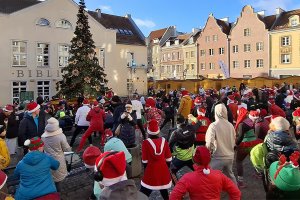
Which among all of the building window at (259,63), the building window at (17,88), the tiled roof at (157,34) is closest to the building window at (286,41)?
the building window at (259,63)

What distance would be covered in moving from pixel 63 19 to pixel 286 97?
2410 centimetres

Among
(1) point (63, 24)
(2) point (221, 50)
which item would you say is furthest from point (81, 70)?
(2) point (221, 50)

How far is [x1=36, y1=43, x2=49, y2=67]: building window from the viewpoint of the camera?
30188 mm

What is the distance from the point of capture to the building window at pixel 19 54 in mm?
28391

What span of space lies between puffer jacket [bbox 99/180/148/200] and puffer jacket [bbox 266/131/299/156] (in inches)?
113

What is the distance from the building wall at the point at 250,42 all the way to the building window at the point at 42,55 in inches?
1240

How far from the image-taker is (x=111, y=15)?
4366 cm

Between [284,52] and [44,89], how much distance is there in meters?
33.0

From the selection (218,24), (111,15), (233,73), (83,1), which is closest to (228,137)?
(83,1)

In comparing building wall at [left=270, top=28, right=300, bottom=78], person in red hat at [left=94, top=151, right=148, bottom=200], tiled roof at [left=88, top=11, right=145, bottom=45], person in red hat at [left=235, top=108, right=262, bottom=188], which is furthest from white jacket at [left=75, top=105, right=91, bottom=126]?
building wall at [left=270, top=28, right=300, bottom=78]

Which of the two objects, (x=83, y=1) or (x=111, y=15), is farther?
(x=111, y=15)

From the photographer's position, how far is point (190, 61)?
60.3m

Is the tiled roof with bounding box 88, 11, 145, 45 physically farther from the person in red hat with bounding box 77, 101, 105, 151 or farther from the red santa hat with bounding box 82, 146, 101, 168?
the red santa hat with bounding box 82, 146, 101, 168

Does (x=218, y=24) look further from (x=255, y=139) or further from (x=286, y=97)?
(x=255, y=139)
